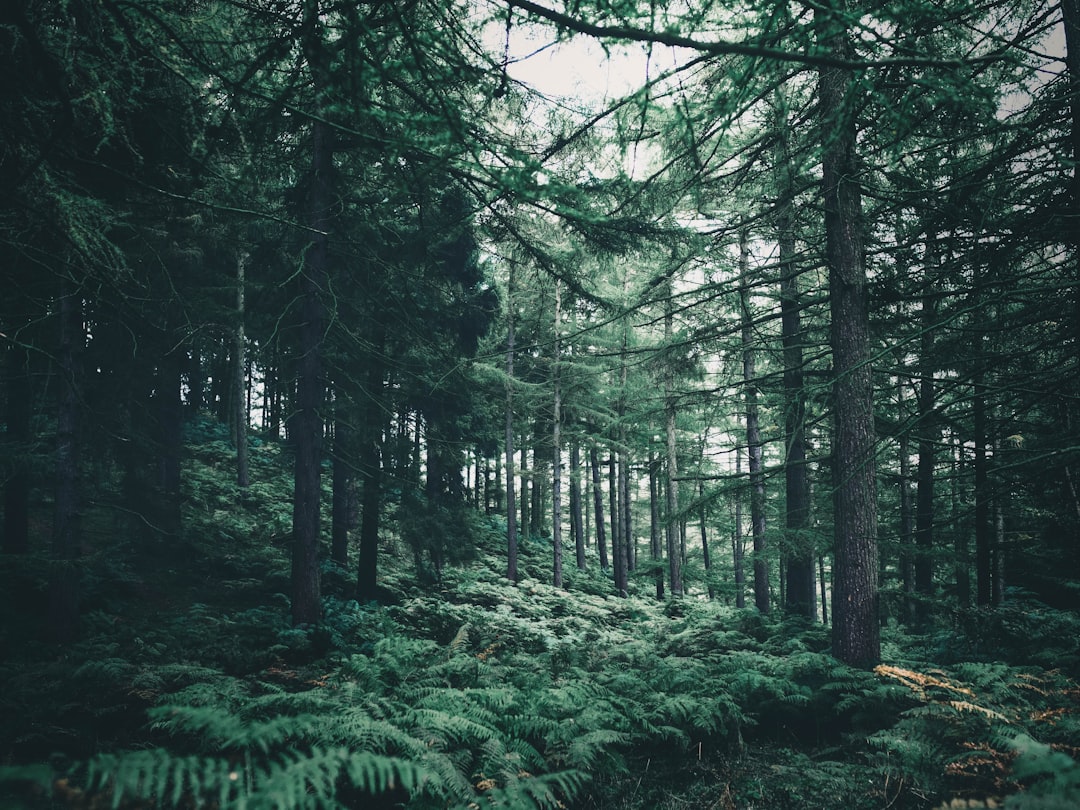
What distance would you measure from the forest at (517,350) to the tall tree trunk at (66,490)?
61 mm

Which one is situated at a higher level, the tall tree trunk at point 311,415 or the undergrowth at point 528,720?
the tall tree trunk at point 311,415

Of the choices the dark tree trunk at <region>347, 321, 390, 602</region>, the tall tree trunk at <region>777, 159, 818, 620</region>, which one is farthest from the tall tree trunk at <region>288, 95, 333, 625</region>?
the tall tree trunk at <region>777, 159, 818, 620</region>

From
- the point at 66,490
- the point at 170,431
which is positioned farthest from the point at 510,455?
the point at 66,490

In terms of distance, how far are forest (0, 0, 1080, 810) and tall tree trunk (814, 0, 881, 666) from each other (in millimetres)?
49

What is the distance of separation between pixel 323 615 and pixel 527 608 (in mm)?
5123

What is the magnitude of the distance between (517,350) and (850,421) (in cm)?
463

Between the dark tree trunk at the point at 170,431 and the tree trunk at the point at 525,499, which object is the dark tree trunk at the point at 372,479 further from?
the tree trunk at the point at 525,499

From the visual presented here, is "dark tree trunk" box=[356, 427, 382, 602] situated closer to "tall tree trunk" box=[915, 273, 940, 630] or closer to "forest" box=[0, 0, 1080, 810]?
"forest" box=[0, 0, 1080, 810]

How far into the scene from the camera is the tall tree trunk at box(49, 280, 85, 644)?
24.7ft

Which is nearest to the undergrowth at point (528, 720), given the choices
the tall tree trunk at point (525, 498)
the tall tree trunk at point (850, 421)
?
the tall tree trunk at point (850, 421)

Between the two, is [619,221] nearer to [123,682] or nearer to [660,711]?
[660,711]

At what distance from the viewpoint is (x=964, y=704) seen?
4012 millimetres

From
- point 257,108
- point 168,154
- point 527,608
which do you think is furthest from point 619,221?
point 527,608

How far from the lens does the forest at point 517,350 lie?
10.1 feet
